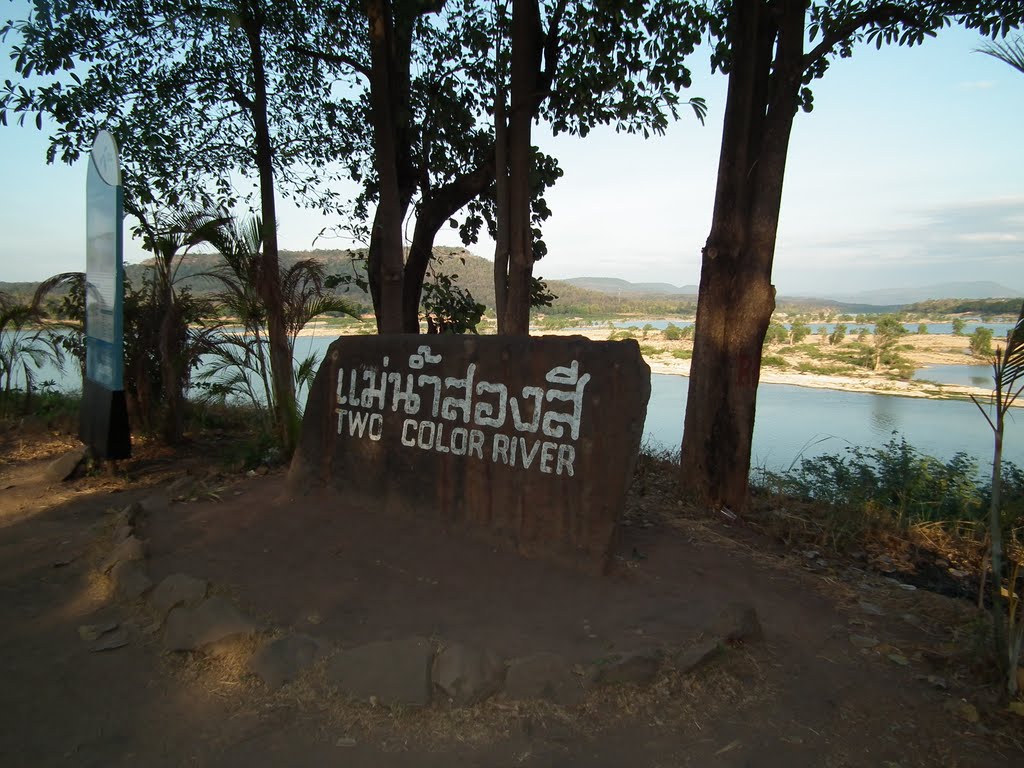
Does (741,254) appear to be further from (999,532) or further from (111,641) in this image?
(111,641)

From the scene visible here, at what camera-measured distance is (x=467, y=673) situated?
313cm

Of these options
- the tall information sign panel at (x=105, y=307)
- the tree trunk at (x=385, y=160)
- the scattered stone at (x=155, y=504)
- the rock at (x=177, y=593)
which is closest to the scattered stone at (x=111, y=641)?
the rock at (x=177, y=593)

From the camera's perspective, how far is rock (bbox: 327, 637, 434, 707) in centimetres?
310

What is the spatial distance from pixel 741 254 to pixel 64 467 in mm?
6856

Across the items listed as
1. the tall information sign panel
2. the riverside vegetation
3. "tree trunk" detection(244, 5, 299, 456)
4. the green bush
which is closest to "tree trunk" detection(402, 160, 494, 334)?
the riverside vegetation

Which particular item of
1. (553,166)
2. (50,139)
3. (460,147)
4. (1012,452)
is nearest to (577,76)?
(553,166)

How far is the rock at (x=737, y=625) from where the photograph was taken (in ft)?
11.5

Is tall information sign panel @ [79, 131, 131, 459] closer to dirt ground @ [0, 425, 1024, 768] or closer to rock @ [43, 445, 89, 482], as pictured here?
rock @ [43, 445, 89, 482]

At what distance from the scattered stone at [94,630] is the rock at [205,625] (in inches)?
15.2

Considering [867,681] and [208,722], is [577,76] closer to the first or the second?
[867,681]

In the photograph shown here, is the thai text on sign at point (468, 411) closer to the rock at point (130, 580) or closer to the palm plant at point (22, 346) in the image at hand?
the rock at point (130, 580)

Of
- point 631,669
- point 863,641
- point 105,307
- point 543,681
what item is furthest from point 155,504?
point 863,641

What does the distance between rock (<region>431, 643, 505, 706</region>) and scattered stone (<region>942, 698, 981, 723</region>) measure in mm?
2072

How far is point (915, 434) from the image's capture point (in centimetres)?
978
